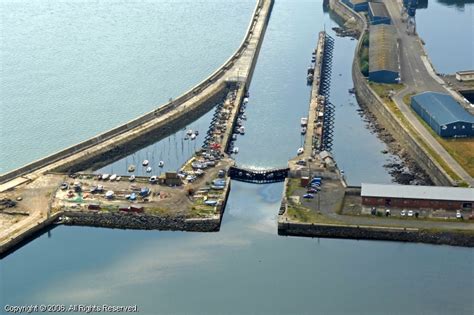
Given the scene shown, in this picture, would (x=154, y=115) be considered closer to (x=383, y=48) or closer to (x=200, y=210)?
(x=200, y=210)

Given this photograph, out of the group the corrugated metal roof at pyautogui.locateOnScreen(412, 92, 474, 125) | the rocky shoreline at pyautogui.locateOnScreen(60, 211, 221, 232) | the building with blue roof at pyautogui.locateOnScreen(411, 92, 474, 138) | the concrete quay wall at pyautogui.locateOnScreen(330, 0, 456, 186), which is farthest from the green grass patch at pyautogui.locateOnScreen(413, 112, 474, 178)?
the rocky shoreline at pyautogui.locateOnScreen(60, 211, 221, 232)

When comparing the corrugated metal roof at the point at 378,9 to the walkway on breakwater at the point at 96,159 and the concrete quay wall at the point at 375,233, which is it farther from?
the concrete quay wall at the point at 375,233

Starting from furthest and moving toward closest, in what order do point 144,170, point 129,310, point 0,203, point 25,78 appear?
point 25,78 < point 144,170 < point 0,203 < point 129,310

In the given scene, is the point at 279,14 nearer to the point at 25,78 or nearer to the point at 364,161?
the point at 25,78

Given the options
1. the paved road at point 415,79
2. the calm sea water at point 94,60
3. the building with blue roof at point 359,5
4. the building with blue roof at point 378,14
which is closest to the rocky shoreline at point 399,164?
the paved road at point 415,79

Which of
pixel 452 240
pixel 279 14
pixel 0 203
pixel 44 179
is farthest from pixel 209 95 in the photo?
pixel 279 14

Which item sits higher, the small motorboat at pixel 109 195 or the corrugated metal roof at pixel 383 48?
the corrugated metal roof at pixel 383 48

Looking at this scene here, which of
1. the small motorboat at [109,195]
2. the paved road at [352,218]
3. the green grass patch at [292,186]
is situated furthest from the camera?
the green grass patch at [292,186]
